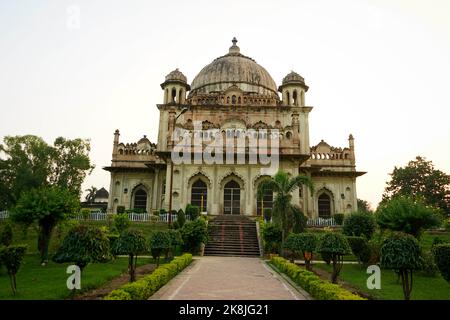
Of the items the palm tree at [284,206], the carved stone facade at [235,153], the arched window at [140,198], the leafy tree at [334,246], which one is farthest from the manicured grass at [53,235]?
the leafy tree at [334,246]

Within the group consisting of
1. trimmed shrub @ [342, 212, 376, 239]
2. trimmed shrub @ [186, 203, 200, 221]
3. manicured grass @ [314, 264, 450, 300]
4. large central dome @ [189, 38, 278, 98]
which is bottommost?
manicured grass @ [314, 264, 450, 300]

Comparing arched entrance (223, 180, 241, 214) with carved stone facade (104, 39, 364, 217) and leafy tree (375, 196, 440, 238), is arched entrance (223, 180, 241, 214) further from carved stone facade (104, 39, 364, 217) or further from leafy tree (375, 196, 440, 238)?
leafy tree (375, 196, 440, 238)

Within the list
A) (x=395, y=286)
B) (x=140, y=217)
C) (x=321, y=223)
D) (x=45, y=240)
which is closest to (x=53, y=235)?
(x=45, y=240)

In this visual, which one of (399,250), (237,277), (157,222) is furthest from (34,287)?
(157,222)

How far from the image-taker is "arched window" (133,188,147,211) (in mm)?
35438

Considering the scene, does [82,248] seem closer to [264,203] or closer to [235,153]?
[235,153]

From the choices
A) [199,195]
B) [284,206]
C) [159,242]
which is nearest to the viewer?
[159,242]

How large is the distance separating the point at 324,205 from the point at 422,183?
1857 cm

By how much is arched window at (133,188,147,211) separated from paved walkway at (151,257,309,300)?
69.1 ft

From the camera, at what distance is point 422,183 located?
150 feet

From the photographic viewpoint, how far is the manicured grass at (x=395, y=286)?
10.4m

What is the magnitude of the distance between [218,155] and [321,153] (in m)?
12.9

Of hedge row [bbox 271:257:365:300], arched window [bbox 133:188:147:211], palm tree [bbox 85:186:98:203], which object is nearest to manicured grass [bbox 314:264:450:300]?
hedge row [bbox 271:257:365:300]
